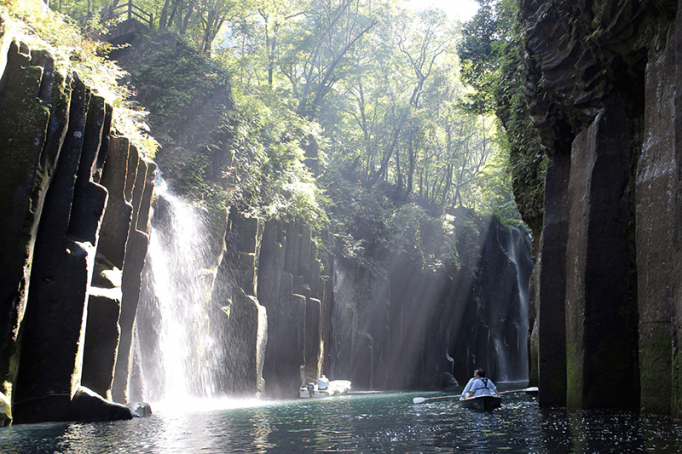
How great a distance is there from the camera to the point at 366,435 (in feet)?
28.8

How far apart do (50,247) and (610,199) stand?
11.0 meters

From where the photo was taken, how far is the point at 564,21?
13.0 m

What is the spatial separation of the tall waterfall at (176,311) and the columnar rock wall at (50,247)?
425cm

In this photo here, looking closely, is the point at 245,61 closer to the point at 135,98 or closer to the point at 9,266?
the point at 135,98

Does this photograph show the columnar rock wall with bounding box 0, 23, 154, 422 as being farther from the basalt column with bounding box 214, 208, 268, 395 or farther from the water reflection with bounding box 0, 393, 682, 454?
the basalt column with bounding box 214, 208, 268, 395

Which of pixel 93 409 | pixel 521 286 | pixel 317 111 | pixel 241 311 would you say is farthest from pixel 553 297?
pixel 521 286

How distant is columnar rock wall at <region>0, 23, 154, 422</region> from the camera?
9477 millimetres

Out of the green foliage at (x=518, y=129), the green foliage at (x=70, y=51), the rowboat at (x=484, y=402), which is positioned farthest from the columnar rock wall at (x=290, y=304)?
the rowboat at (x=484, y=402)

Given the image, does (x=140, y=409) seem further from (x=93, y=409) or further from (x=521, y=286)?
(x=521, y=286)

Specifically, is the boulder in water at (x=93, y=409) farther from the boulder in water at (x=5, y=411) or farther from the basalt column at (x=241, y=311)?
the basalt column at (x=241, y=311)

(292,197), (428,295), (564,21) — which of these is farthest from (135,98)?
(428,295)

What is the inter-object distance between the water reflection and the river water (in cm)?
1

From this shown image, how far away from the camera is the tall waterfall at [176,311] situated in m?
16.6

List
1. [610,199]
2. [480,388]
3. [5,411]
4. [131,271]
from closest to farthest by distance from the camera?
[5,411] < [610,199] < [480,388] < [131,271]
